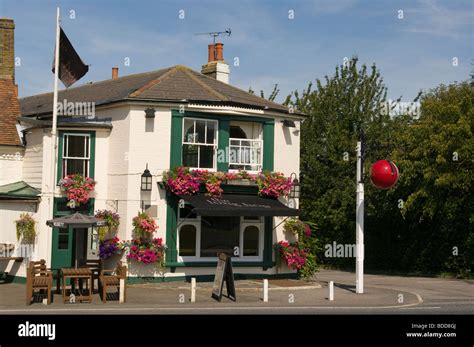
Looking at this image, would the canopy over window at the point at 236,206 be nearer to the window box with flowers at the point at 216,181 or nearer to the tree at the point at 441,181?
the window box with flowers at the point at 216,181

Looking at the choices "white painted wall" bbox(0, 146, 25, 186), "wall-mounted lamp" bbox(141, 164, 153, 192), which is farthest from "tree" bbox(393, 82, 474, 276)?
"white painted wall" bbox(0, 146, 25, 186)

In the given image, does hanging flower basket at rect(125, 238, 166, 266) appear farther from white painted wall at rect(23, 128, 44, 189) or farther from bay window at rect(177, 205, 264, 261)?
white painted wall at rect(23, 128, 44, 189)

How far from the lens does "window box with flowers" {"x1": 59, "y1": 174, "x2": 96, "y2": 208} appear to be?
24.2 meters

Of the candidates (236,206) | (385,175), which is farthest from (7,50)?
(385,175)

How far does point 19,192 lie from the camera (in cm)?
2444

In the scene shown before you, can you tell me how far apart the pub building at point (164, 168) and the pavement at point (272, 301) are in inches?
57.1

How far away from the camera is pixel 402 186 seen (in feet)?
105

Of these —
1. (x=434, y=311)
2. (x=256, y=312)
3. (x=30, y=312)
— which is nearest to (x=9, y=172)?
(x=30, y=312)

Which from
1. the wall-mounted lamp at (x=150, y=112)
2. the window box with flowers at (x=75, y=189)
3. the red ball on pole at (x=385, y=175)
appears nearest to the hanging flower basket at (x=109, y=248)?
the window box with flowers at (x=75, y=189)

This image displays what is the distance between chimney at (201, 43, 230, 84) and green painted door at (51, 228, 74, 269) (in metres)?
9.35

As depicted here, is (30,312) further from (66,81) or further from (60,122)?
(60,122)

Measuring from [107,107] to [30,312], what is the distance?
9943 millimetres

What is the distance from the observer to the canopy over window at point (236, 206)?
77.0ft

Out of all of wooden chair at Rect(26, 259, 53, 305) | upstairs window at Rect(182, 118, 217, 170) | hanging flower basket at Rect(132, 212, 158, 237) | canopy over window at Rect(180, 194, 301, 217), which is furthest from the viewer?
upstairs window at Rect(182, 118, 217, 170)
